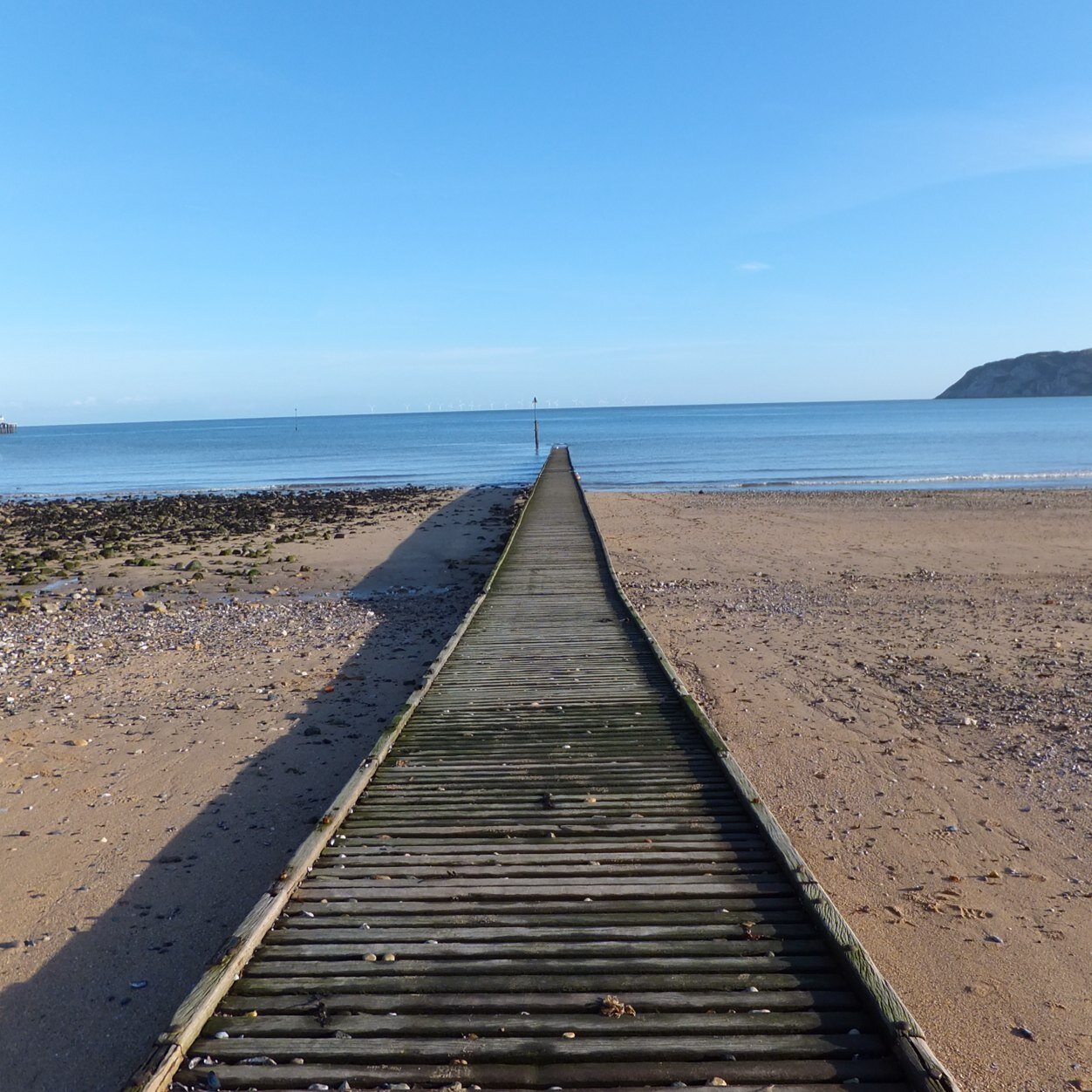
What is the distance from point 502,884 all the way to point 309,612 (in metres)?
9.87

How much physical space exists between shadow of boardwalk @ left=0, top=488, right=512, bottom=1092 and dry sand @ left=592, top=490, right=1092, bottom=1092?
352 centimetres

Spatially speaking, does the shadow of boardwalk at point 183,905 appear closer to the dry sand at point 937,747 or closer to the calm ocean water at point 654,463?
the dry sand at point 937,747

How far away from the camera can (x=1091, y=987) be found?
14.7 feet

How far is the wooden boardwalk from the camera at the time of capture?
131 inches

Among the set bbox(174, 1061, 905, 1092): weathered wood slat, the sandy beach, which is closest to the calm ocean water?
the sandy beach

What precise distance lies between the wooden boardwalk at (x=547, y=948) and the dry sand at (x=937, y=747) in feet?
2.92

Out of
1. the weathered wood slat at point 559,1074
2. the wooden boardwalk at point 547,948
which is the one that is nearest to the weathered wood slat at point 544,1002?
the wooden boardwalk at point 547,948

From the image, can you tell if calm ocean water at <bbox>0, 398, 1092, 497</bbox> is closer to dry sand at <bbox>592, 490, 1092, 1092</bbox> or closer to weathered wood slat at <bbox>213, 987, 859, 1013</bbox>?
dry sand at <bbox>592, 490, 1092, 1092</bbox>

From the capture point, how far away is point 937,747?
7680mm

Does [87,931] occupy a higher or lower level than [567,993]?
lower

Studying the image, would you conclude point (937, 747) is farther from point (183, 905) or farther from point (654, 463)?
point (654, 463)

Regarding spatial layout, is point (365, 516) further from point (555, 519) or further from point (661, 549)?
point (661, 549)

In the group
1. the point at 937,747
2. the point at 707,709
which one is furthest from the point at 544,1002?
the point at 707,709

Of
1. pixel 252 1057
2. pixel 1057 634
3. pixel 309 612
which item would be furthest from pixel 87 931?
pixel 1057 634
